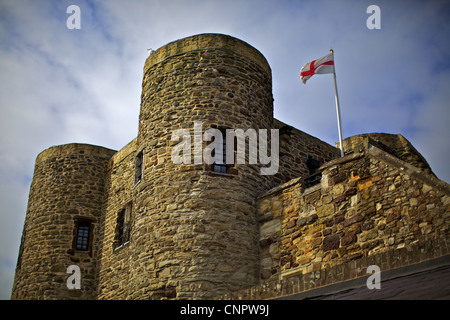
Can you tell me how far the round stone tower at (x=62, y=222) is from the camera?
52.9ft

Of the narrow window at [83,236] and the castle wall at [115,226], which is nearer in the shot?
the castle wall at [115,226]

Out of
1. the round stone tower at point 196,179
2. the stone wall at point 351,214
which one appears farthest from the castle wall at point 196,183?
the stone wall at point 351,214

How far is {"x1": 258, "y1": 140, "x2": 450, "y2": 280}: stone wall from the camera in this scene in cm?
866

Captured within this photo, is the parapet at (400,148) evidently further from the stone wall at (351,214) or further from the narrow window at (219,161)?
the narrow window at (219,161)

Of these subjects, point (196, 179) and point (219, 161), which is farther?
point (219, 161)

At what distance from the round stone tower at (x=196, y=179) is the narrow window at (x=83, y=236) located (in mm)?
4695

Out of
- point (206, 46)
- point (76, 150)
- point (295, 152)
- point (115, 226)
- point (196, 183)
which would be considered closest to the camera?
point (196, 183)

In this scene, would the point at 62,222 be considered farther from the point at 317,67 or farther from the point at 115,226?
the point at 317,67

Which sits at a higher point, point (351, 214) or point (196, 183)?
point (196, 183)

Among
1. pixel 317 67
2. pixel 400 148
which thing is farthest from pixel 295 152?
pixel 400 148

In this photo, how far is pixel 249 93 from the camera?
12914 mm

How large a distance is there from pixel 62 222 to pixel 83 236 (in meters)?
0.79

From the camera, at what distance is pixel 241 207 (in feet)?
37.9

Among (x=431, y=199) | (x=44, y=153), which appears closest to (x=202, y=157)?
(x=431, y=199)
